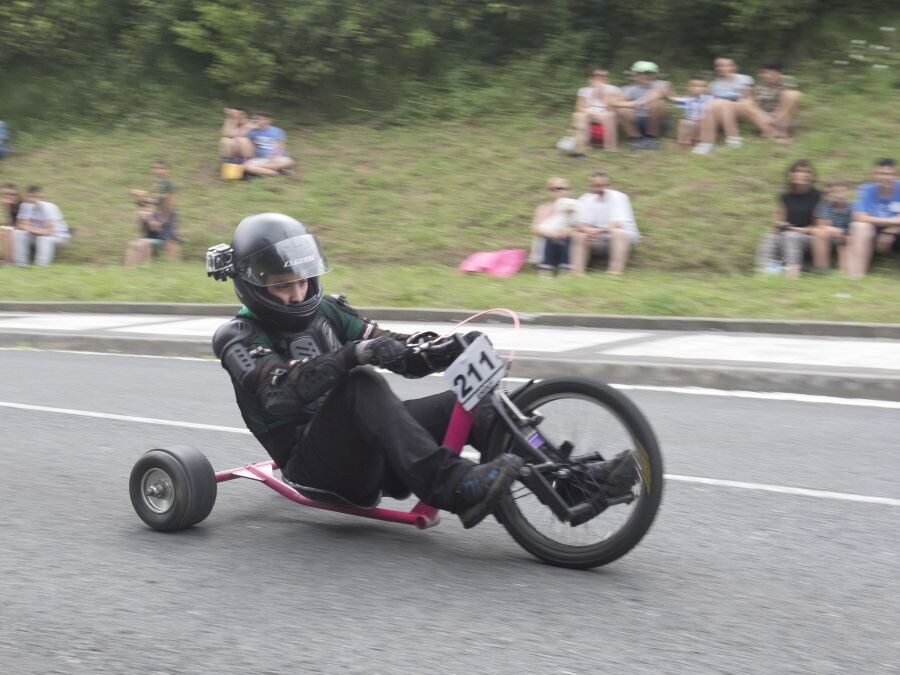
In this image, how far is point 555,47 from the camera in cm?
1950

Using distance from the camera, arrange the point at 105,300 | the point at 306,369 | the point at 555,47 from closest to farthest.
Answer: the point at 306,369 → the point at 105,300 → the point at 555,47

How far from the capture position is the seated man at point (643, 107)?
52.1ft

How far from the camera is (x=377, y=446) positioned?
4434 mm

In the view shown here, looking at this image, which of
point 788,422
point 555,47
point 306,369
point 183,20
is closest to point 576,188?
point 555,47

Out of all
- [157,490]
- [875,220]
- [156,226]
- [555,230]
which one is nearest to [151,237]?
[156,226]

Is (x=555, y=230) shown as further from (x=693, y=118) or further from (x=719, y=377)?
(x=719, y=377)

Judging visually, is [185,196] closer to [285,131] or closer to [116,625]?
[285,131]

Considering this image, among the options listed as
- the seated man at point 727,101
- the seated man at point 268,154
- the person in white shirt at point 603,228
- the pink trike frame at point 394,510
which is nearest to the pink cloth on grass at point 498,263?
the person in white shirt at point 603,228

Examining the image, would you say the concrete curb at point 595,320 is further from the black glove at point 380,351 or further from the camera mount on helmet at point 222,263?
the black glove at point 380,351

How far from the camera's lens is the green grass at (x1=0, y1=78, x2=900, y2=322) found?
1205 cm

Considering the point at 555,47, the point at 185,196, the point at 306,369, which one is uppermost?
the point at 555,47

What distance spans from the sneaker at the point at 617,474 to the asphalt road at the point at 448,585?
33 cm

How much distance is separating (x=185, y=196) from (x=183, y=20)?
5.78 m

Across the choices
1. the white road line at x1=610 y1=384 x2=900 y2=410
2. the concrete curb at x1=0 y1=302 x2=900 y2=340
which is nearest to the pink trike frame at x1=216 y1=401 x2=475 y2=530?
the white road line at x1=610 y1=384 x2=900 y2=410
